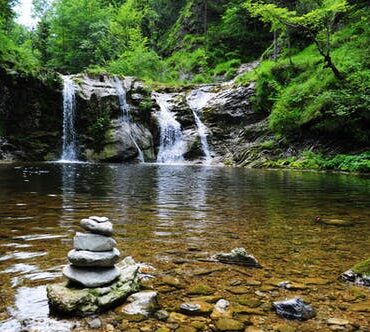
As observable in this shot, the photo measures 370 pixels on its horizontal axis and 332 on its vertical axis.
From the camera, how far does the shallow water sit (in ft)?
12.9

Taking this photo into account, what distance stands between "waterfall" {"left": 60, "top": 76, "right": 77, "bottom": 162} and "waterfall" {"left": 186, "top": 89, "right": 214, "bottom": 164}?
9.74 m

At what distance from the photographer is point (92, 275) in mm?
3678

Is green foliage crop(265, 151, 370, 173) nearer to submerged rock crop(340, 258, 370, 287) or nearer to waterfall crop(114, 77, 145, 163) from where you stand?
waterfall crop(114, 77, 145, 163)

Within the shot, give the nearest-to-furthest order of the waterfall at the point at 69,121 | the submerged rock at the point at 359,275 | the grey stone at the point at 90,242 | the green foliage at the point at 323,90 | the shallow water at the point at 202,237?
the grey stone at the point at 90,242, the shallow water at the point at 202,237, the submerged rock at the point at 359,275, the green foliage at the point at 323,90, the waterfall at the point at 69,121

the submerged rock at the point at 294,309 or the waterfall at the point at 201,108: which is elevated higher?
the waterfall at the point at 201,108

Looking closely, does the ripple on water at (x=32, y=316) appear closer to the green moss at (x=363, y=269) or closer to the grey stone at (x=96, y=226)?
the grey stone at (x=96, y=226)

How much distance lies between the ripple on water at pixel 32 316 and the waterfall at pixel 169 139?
2766 centimetres

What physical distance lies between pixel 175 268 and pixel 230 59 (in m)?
46.3

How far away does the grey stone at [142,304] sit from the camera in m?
3.41

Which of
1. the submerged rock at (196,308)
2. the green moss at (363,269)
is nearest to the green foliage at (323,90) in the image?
the green moss at (363,269)

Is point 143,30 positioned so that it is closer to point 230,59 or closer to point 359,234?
point 230,59

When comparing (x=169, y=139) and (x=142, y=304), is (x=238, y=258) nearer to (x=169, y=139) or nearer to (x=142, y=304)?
(x=142, y=304)

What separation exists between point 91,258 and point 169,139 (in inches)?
1135

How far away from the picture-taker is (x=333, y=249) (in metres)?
5.65
